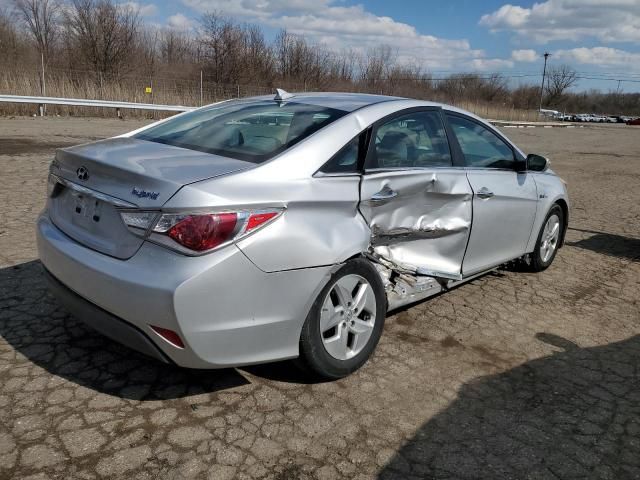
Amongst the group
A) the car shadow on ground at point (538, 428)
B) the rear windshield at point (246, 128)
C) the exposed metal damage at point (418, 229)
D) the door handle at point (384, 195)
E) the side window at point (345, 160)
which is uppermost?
the rear windshield at point (246, 128)

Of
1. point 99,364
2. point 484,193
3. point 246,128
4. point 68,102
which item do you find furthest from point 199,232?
point 68,102

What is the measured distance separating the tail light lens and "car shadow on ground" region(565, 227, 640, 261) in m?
5.36

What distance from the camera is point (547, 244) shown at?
559 centimetres

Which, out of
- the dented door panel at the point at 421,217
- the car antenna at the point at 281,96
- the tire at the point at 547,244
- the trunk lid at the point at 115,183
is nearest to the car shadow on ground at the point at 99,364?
the trunk lid at the point at 115,183

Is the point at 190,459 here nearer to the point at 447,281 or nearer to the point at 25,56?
the point at 447,281

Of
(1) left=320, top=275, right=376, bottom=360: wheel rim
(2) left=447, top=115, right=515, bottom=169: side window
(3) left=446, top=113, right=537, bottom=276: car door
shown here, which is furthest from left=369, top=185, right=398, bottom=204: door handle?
(2) left=447, top=115, right=515, bottom=169: side window

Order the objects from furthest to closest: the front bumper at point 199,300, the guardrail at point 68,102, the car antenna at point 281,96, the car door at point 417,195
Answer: the guardrail at point 68,102
the car antenna at point 281,96
the car door at point 417,195
the front bumper at point 199,300

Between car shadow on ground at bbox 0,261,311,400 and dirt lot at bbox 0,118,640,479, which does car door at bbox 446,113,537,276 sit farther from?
car shadow on ground at bbox 0,261,311,400

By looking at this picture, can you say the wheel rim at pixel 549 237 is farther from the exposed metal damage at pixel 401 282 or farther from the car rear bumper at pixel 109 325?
the car rear bumper at pixel 109 325

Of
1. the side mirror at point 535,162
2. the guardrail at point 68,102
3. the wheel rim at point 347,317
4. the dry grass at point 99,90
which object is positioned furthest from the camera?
the dry grass at point 99,90

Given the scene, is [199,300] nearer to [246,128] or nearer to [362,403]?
[362,403]

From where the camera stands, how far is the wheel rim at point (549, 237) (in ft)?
17.9

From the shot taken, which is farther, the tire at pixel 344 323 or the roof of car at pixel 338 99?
the roof of car at pixel 338 99

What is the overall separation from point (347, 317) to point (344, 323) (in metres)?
0.04
